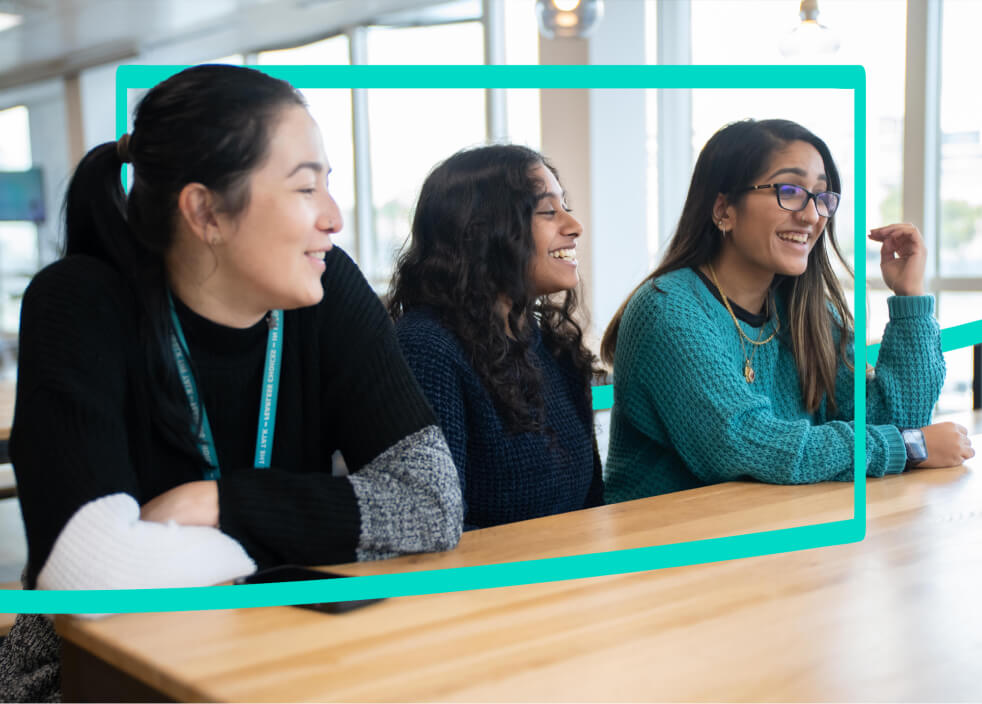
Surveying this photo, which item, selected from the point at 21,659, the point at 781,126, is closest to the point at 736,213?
the point at 781,126

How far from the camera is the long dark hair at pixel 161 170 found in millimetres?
344

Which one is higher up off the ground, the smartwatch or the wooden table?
the smartwatch

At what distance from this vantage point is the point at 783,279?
0.50 meters

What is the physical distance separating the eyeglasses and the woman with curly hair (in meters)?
0.13

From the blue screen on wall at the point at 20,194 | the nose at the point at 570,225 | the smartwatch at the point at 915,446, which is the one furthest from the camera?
the smartwatch at the point at 915,446

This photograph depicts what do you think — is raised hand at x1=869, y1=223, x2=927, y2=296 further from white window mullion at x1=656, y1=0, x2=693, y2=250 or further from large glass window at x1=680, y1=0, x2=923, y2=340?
white window mullion at x1=656, y1=0, x2=693, y2=250

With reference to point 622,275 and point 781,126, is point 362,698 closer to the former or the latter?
point 622,275

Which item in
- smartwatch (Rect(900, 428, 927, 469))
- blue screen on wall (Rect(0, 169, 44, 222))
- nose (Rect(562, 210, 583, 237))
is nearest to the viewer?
blue screen on wall (Rect(0, 169, 44, 222))

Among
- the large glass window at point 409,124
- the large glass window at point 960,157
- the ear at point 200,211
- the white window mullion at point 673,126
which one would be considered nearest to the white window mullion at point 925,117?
the large glass window at point 960,157

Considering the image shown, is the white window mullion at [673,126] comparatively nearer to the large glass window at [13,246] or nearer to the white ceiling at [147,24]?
the white ceiling at [147,24]

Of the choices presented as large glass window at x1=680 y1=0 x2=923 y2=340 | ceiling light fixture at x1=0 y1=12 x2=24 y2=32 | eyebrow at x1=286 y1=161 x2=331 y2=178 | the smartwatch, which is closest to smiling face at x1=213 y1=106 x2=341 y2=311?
eyebrow at x1=286 y1=161 x2=331 y2=178

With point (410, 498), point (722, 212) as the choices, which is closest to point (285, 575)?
point (410, 498)

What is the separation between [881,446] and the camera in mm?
685

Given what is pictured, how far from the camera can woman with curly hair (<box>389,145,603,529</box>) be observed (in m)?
0.41
